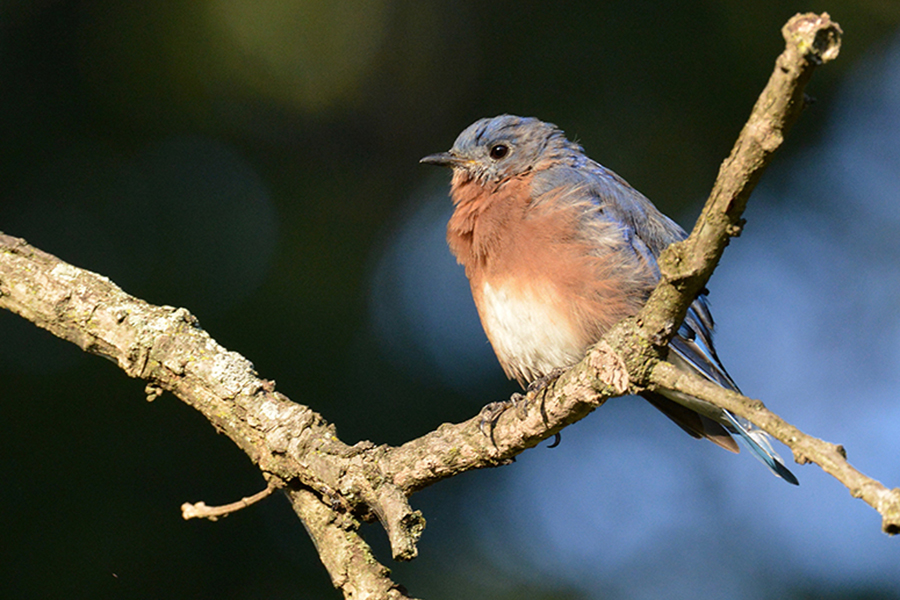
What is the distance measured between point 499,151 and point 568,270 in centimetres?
100

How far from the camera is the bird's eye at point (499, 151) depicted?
13.1 ft

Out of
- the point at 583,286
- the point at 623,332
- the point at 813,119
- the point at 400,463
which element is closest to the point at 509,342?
the point at 583,286

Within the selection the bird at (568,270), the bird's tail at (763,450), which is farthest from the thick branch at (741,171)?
the bird's tail at (763,450)

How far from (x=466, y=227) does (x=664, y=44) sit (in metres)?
2.58

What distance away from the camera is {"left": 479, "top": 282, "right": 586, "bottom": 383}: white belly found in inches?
129

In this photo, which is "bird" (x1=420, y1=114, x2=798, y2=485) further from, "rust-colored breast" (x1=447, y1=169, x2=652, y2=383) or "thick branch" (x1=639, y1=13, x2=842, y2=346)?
"thick branch" (x1=639, y1=13, x2=842, y2=346)

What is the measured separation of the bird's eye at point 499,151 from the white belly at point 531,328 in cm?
82

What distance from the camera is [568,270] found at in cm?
327

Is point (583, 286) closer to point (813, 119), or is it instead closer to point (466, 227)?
point (466, 227)

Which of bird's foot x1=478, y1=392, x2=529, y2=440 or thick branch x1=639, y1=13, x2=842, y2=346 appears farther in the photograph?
bird's foot x1=478, y1=392, x2=529, y2=440

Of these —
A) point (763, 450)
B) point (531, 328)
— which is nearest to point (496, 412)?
point (531, 328)

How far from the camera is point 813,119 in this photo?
5695mm

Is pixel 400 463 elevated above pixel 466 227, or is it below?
below

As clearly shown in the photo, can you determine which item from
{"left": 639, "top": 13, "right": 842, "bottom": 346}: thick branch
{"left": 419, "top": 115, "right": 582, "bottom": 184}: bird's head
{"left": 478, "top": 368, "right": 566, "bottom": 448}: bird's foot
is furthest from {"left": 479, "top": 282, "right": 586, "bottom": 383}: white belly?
{"left": 639, "top": 13, "right": 842, "bottom": 346}: thick branch
